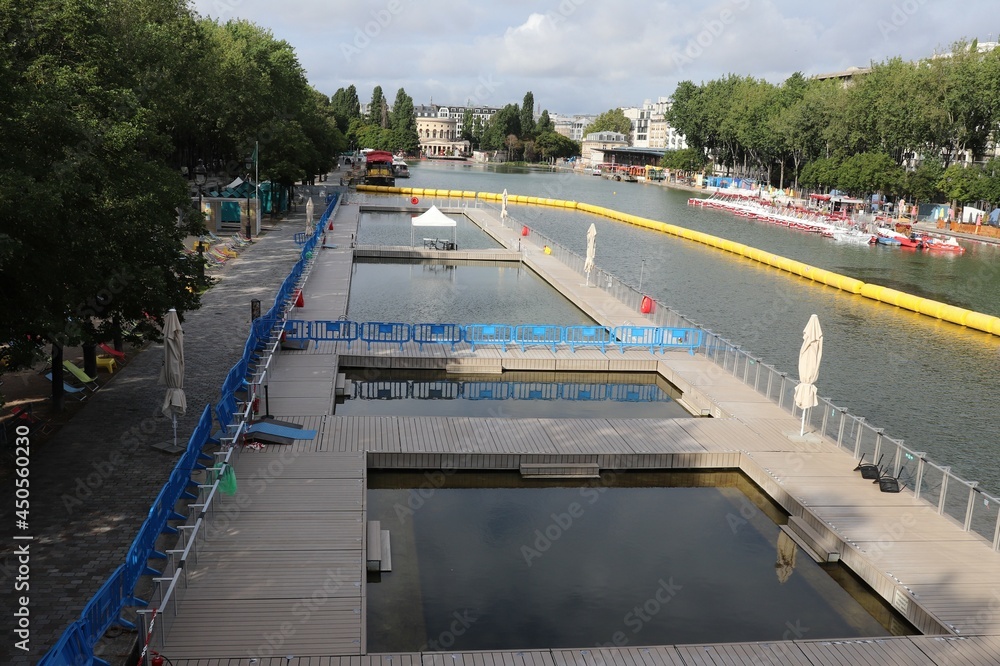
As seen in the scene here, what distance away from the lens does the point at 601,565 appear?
14852mm

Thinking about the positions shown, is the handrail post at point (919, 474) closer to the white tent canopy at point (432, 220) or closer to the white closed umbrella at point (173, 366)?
the white closed umbrella at point (173, 366)

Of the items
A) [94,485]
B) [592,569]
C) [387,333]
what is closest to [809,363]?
[592,569]

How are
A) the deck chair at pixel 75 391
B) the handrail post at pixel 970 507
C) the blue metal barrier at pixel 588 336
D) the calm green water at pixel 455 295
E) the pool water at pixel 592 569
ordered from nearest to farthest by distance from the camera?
1. the pool water at pixel 592 569
2. the handrail post at pixel 970 507
3. the deck chair at pixel 75 391
4. the blue metal barrier at pixel 588 336
5. the calm green water at pixel 455 295

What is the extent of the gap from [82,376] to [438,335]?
1077cm

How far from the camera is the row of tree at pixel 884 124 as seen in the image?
81.4 meters

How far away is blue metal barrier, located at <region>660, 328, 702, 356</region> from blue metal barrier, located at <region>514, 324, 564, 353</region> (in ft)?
11.3

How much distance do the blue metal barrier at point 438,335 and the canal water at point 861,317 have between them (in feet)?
35.8

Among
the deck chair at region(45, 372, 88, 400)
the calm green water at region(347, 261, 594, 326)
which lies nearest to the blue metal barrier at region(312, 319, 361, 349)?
the calm green water at region(347, 261, 594, 326)

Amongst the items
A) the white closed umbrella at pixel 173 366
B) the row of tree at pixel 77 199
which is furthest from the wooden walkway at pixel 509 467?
the row of tree at pixel 77 199

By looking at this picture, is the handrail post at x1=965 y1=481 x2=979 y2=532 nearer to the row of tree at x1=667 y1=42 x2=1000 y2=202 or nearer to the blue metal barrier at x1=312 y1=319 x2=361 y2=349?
the blue metal barrier at x1=312 y1=319 x2=361 y2=349

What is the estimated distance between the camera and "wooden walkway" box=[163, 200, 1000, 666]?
1134cm

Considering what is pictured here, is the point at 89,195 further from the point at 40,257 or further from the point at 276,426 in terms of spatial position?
the point at 276,426

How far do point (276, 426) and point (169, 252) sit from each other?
196 inches

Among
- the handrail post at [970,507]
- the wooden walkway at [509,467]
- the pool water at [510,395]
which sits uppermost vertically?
the handrail post at [970,507]
